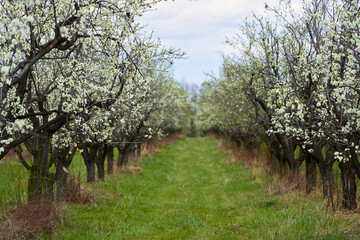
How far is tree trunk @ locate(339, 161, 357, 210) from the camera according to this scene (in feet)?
34.1

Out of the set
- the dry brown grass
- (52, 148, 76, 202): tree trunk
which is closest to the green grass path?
the dry brown grass

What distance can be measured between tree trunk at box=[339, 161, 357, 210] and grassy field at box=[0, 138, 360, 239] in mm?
737

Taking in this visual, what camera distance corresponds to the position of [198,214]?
12.6 m

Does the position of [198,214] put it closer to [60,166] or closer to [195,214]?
[195,214]

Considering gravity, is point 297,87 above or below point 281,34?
below

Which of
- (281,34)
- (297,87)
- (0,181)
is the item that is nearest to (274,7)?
(281,34)

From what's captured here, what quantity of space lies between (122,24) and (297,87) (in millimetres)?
6235

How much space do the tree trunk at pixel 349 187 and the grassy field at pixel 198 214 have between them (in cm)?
74

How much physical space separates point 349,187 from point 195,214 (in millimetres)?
4935

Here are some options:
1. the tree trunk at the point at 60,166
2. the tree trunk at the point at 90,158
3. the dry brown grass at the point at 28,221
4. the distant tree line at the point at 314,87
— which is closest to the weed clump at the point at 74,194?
the tree trunk at the point at 60,166

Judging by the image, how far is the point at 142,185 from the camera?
59.5ft

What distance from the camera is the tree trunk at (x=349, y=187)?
10.4 meters

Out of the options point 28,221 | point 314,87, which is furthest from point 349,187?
point 28,221

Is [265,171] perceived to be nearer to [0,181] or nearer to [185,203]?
[185,203]
